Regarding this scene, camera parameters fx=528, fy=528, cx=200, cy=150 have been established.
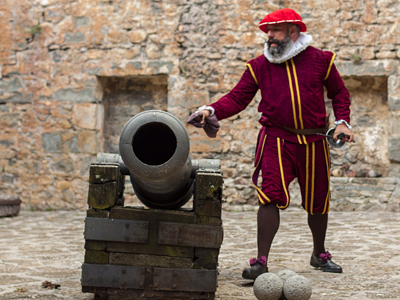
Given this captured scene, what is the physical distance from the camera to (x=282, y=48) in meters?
→ 3.04

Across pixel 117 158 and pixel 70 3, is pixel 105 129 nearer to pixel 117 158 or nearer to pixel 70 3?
pixel 70 3

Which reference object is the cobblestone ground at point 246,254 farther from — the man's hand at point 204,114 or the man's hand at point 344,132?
the man's hand at point 204,114

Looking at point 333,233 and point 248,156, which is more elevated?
point 248,156

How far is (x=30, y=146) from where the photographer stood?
7.16 m

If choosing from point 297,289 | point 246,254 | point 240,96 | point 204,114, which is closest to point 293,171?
point 240,96

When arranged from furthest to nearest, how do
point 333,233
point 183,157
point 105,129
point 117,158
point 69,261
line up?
1. point 105,129
2. point 333,233
3. point 69,261
4. point 117,158
5. point 183,157

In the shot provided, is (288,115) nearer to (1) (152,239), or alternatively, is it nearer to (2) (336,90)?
(2) (336,90)

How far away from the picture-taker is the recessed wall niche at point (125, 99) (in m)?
7.22

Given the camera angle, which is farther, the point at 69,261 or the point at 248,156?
the point at 248,156

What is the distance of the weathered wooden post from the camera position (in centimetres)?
237

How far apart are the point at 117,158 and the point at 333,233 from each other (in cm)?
290

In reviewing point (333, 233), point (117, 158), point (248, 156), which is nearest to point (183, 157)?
point (117, 158)

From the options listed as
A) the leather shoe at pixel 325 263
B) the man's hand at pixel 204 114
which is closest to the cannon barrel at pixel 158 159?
the man's hand at pixel 204 114

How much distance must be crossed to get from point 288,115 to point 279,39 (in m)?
0.45
